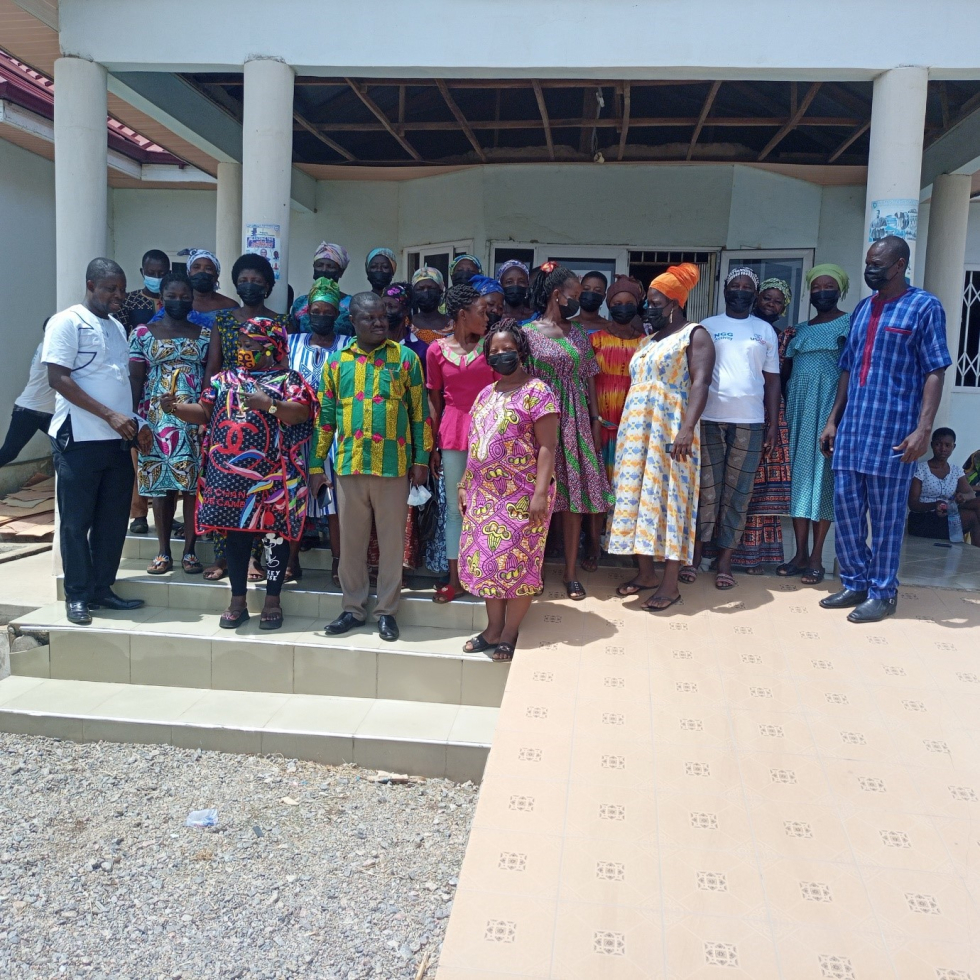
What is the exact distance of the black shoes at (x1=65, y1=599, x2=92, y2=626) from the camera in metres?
4.19

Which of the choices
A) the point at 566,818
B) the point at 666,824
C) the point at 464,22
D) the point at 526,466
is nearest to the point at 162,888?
the point at 566,818

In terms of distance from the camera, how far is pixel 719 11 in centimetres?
468

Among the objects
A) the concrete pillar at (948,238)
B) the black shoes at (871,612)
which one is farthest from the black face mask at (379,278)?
the concrete pillar at (948,238)

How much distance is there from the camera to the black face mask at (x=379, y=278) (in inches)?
204

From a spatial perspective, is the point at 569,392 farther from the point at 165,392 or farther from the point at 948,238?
the point at 948,238

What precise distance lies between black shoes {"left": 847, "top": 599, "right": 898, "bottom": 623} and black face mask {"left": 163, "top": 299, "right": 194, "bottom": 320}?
3.93 meters

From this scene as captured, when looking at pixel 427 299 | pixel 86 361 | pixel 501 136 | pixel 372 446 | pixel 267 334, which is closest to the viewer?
pixel 372 446

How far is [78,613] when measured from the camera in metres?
4.21

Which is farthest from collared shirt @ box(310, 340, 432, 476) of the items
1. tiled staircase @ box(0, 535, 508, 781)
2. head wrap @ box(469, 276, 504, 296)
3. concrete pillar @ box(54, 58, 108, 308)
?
concrete pillar @ box(54, 58, 108, 308)

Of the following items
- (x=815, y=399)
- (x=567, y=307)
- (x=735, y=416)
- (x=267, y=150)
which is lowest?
(x=735, y=416)

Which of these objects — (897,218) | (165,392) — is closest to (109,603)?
(165,392)

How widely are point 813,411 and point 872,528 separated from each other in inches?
29.7

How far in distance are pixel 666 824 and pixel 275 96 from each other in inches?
175

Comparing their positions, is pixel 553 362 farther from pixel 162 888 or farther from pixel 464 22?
pixel 162 888
